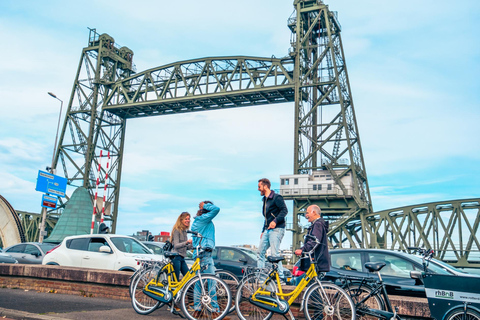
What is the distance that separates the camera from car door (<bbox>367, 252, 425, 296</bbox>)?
360 inches

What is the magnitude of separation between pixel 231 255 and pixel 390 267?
5.92m

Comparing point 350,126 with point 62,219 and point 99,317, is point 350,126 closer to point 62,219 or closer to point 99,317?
point 62,219

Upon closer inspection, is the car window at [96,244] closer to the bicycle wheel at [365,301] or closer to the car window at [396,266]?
the car window at [396,266]

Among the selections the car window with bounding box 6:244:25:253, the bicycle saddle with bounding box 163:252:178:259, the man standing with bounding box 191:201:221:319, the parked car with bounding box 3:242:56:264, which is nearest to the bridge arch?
the car window with bounding box 6:244:25:253

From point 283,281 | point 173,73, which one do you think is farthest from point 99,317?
point 173,73

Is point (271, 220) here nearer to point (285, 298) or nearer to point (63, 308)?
point (285, 298)

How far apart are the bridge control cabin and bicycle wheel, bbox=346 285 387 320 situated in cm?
3599

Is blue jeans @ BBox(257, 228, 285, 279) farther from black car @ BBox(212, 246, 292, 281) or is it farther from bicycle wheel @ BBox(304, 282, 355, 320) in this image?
black car @ BBox(212, 246, 292, 281)

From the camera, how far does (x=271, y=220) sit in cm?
827

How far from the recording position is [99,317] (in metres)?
7.34

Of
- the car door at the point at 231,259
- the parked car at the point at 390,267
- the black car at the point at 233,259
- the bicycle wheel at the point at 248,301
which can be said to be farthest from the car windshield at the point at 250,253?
the bicycle wheel at the point at 248,301

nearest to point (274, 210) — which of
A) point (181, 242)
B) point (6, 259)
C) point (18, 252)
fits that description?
point (181, 242)

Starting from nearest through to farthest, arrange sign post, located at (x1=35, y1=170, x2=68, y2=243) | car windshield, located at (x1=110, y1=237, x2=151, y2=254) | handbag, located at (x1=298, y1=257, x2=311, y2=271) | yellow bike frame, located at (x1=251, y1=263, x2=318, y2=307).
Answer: yellow bike frame, located at (x1=251, y1=263, x2=318, y2=307) < handbag, located at (x1=298, y1=257, x2=311, y2=271) < car windshield, located at (x1=110, y1=237, x2=151, y2=254) < sign post, located at (x1=35, y1=170, x2=68, y2=243)

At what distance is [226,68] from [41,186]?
25.1m
